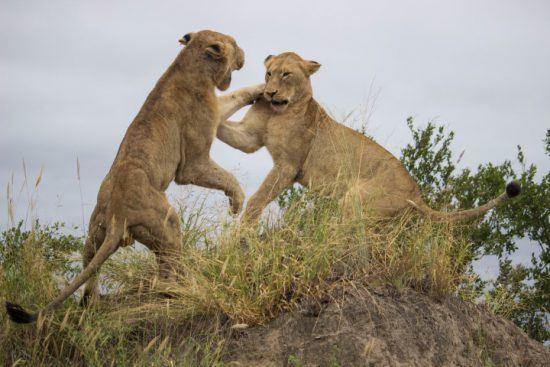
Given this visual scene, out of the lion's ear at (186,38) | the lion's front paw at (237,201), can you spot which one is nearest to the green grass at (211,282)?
the lion's front paw at (237,201)

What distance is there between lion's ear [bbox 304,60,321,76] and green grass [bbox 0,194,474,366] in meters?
1.94

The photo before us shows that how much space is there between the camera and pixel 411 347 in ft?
20.9

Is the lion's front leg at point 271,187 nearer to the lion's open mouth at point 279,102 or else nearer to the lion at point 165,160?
the lion at point 165,160

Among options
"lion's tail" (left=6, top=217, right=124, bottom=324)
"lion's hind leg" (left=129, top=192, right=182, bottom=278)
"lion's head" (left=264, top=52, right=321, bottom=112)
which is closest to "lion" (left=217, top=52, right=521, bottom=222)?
"lion's head" (left=264, top=52, right=321, bottom=112)

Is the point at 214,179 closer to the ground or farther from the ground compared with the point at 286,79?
closer to the ground

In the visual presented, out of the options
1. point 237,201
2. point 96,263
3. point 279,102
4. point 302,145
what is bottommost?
point 96,263

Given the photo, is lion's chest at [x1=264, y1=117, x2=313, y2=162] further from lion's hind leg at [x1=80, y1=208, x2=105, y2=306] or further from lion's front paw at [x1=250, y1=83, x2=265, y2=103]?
lion's hind leg at [x1=80, y1=208, x2=105, y2=306]

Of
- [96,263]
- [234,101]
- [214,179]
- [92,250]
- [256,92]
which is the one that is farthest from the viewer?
[256,92]

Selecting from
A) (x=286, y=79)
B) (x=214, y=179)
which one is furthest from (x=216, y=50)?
(x=214, y=179)

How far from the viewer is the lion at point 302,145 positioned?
8344 mm

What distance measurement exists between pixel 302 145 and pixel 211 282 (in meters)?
2.50

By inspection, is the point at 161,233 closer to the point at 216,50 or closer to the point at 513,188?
the point at 216,50

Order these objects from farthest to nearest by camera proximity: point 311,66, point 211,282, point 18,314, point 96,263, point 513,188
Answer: point 311,66 → point 513,188 → point 211,282 → point 96,263 → point 18,314

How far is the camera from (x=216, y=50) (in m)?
7.86
